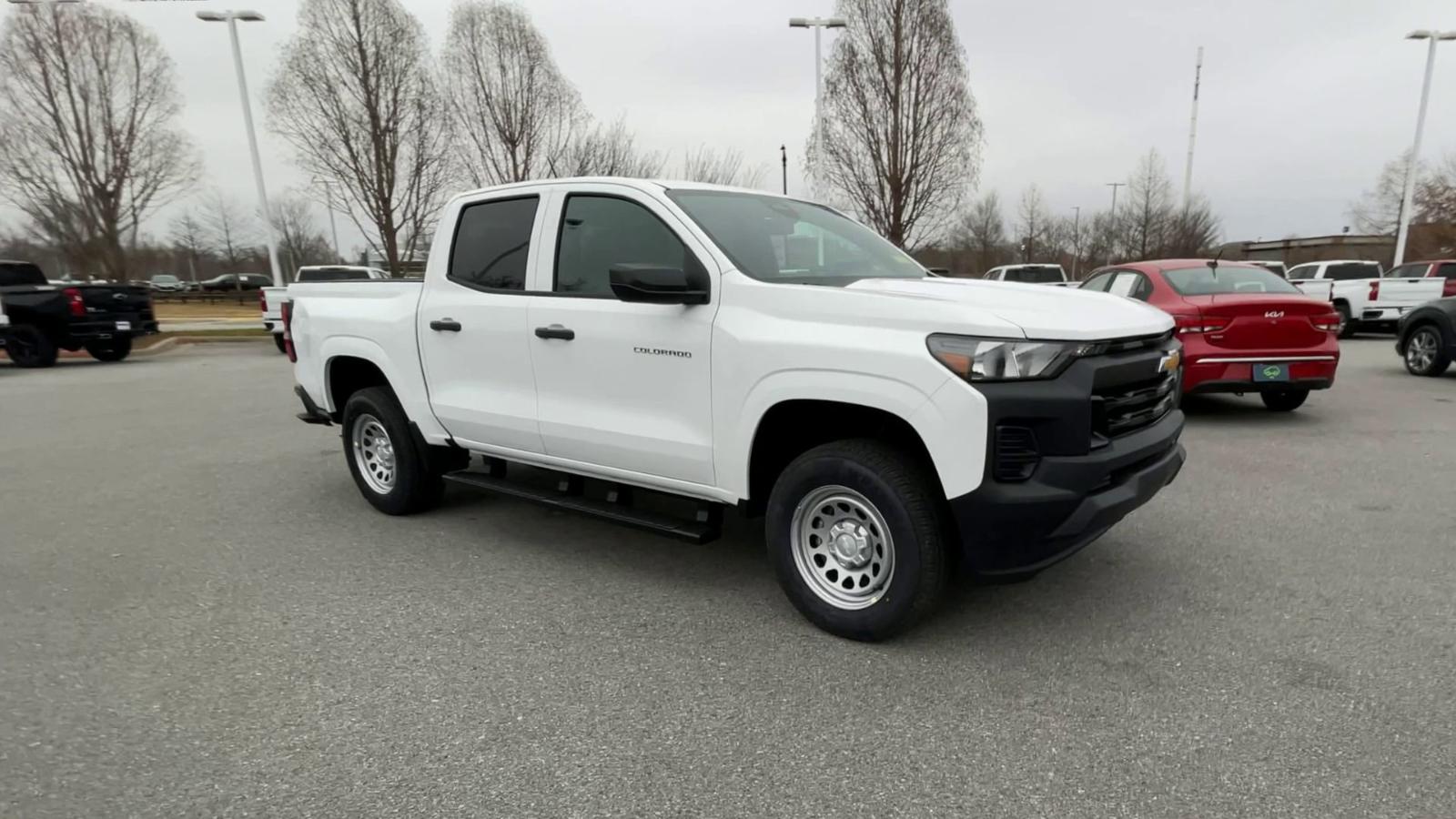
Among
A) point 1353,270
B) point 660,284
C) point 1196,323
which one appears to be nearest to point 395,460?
point 660,284

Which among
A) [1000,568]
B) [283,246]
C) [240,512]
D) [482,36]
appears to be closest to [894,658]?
[1000,568]

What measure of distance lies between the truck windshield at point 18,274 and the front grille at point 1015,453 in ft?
61.9

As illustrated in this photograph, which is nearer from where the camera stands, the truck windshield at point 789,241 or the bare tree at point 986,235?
the truck windshield at point 789,241

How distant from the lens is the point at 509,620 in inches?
139

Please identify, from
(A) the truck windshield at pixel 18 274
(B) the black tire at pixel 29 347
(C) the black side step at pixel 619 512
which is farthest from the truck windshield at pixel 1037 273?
(A) the truck windshield at pixel 18 274

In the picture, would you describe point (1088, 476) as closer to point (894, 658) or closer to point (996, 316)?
point (996, 316)

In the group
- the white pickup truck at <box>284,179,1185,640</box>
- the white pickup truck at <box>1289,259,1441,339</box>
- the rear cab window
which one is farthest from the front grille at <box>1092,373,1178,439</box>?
the rear cab window

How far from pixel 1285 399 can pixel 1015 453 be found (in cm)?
726

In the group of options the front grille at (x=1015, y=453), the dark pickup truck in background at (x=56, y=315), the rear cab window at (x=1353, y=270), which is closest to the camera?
the front grille at (x=1015, y=453)

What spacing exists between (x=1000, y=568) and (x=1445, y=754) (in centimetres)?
141

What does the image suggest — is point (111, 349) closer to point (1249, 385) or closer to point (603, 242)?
point (603, 242)

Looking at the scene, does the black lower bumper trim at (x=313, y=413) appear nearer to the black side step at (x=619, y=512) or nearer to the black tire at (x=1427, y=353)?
the black side step at (x=619, y=512)

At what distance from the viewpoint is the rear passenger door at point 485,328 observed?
4.16 m

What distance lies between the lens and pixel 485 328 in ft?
13.9
